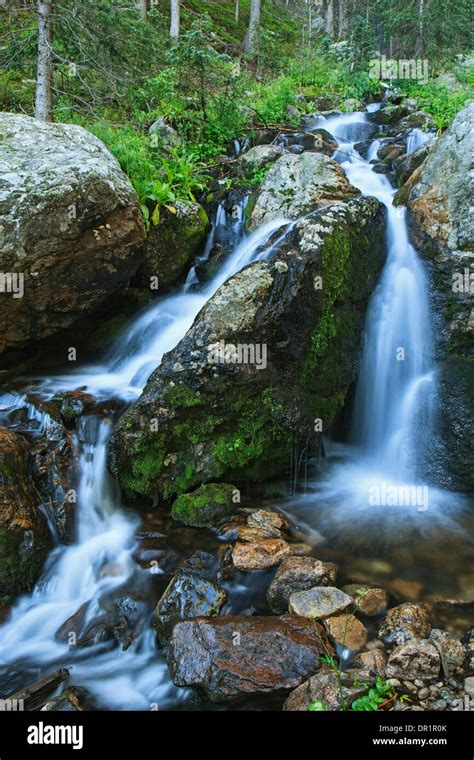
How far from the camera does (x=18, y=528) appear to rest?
16.8ft

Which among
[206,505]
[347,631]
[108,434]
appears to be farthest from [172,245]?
[347,631]

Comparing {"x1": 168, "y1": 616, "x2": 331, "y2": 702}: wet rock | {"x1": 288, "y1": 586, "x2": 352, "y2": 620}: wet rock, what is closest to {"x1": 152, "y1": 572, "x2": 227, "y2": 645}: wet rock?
{"x1": 168, "y1": 616, "x2": 331, "y2": 702}: wet rock

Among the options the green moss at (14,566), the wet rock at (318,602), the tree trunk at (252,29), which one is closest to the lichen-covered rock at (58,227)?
the green moss at (14,566)

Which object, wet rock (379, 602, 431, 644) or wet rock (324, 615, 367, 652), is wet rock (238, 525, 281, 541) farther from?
wet rock (379, 602, 431, 644)

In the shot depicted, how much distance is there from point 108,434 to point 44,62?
7.30m

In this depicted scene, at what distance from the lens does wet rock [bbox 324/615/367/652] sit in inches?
Result: 157

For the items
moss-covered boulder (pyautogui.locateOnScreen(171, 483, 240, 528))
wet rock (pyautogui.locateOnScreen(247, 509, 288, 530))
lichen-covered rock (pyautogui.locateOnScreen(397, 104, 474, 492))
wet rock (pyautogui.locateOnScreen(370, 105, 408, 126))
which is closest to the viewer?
wet rock (pyautogui.locateOnScreen(247, 509, 288, 530))

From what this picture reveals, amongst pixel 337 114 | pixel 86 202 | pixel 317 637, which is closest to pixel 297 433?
pixel 317 637

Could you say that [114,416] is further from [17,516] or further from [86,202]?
[86,202]

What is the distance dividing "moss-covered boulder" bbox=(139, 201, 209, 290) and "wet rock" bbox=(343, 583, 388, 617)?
258 inches

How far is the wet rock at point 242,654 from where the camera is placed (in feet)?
12.0

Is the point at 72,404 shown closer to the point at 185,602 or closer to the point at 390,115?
the point at 185,602
